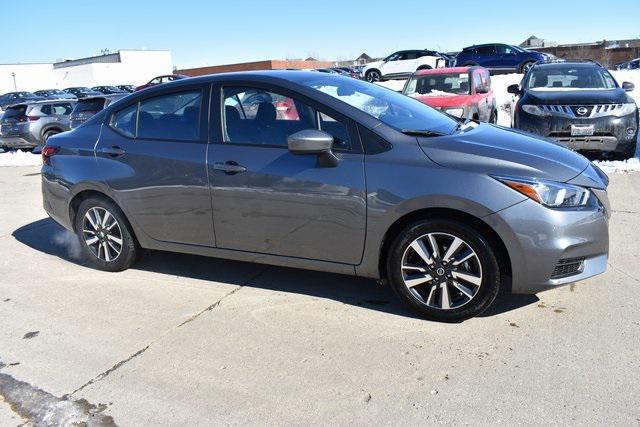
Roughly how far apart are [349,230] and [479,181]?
0.90m

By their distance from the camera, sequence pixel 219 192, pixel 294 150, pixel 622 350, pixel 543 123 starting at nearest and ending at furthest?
1. pixel 622 350
2. pixel 294 150
3. pixel 219 192
4. pixel 543 123

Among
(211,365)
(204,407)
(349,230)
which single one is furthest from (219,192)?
(204,407)

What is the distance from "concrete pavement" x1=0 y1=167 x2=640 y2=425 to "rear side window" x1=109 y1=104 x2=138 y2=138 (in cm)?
129

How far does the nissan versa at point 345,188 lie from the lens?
10.8 ft

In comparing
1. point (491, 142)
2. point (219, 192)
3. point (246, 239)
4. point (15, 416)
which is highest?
point (491, 142)

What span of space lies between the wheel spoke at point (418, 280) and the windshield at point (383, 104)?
1.02 m

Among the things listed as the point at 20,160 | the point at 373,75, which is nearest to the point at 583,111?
the point at 20,160

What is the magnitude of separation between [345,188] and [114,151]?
217cm

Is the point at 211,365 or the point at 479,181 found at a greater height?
the point at 479,181

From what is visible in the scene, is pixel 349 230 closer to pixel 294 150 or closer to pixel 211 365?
pixel 294 150

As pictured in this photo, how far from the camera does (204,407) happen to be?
2840 millimetres

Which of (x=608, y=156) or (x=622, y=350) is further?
(x=608, y=156)

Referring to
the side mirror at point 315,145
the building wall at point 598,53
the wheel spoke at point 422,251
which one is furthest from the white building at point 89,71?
the wheel spoke at point 422,251

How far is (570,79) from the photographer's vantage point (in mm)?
9398
